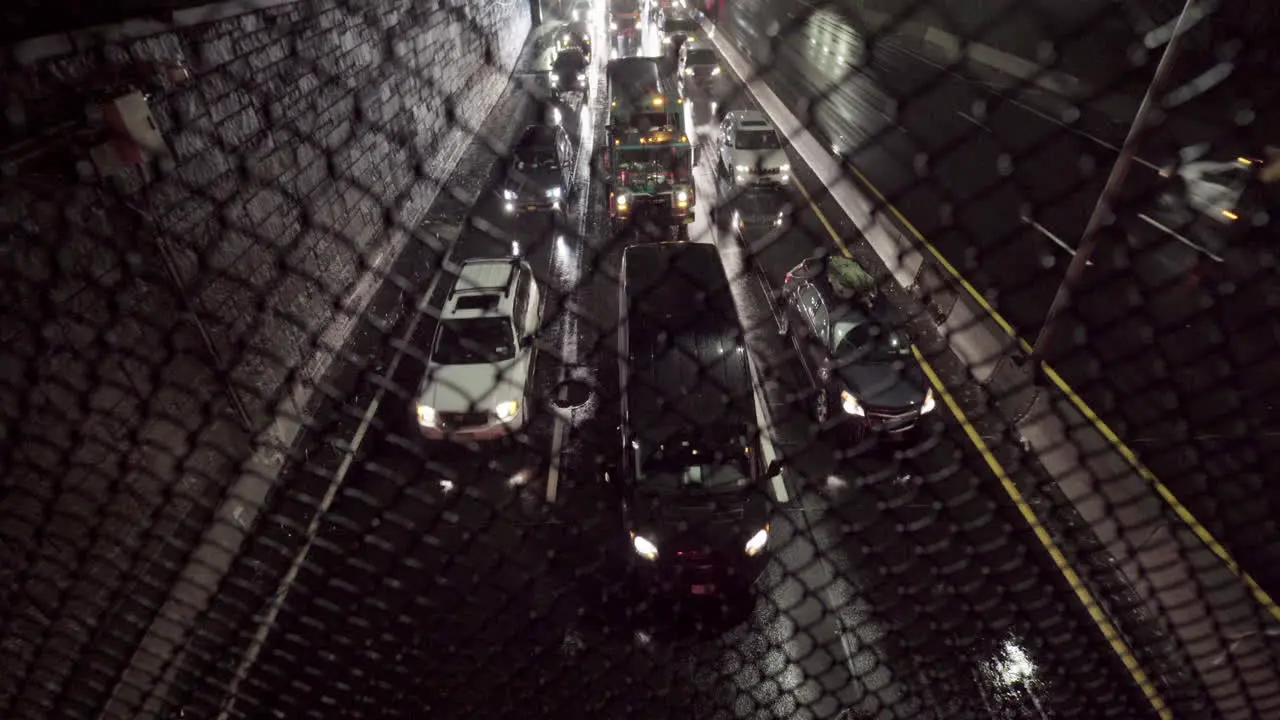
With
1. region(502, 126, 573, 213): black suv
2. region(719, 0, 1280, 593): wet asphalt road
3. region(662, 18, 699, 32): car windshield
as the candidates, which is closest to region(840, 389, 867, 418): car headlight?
region(719, 0, 1280, 593): wet asphalt road

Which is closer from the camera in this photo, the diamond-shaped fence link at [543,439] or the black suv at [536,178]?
the diamond-shaped fence link at [543,439]

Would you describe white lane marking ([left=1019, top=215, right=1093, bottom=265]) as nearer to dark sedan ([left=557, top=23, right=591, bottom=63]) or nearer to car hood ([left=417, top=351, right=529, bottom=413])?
car hood ([left=417, top=351, right=529, bottom=413])

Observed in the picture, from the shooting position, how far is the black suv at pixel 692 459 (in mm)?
2934

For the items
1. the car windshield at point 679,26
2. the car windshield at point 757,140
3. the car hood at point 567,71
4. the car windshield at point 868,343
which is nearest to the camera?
the car windshield at point 868,343

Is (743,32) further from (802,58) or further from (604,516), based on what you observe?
(604,516)

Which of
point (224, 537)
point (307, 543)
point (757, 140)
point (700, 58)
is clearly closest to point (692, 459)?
point (307, 543)

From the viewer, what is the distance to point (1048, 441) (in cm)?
350

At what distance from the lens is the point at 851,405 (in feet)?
12.8

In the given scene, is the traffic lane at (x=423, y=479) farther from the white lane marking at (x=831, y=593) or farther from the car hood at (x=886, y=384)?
the car hood at (x=886, y=384)

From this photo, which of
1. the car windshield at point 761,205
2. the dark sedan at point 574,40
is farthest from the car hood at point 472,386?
the dark sedan at point 574,40

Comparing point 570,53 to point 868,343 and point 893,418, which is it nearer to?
point 868,343

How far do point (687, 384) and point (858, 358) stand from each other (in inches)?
56.0

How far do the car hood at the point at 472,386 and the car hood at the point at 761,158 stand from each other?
14.8 feet

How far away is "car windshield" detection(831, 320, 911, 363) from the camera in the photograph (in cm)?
399
